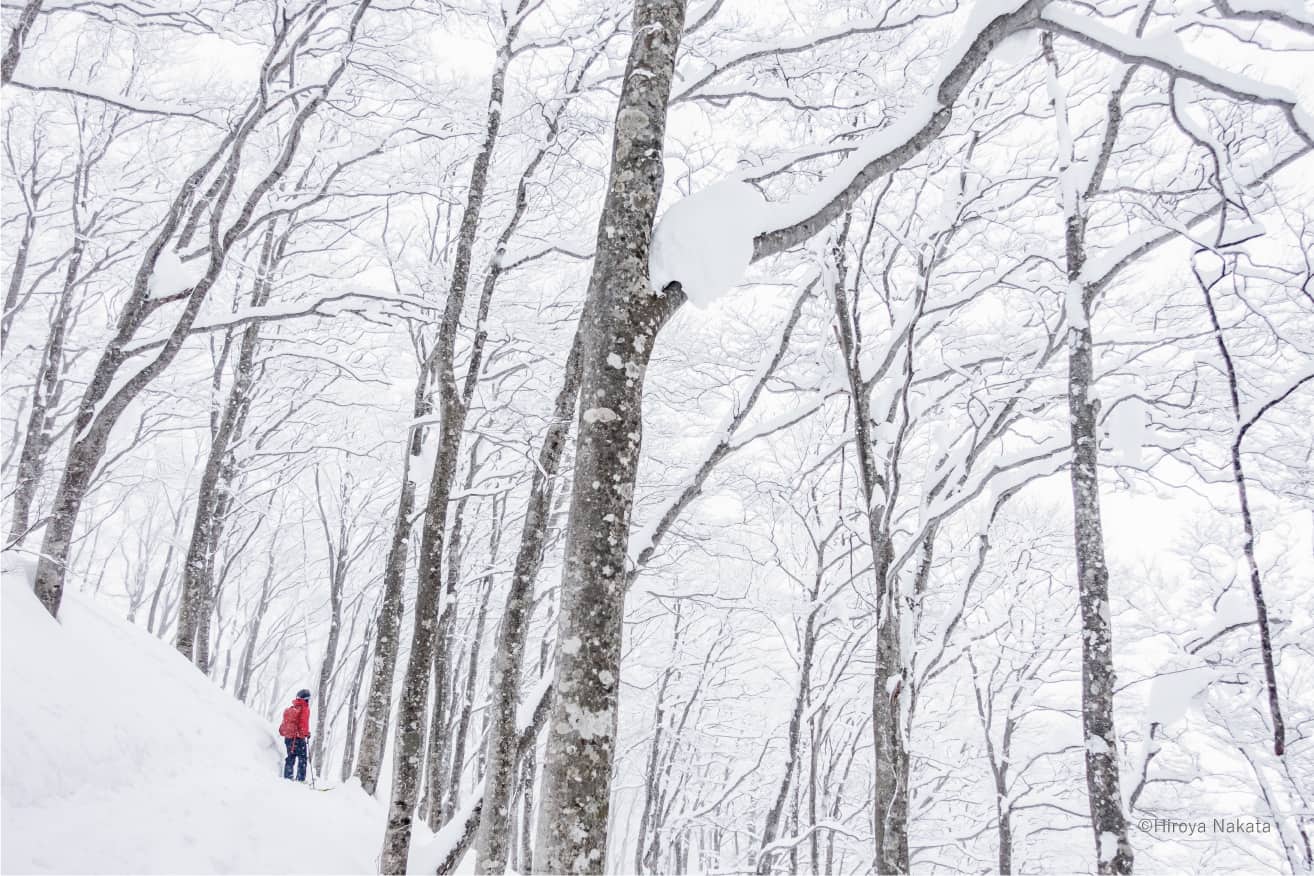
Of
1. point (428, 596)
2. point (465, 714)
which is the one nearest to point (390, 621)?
point (428, 596)

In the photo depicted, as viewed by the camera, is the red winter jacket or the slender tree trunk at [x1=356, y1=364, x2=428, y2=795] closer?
the slender tree trunk at [x1=356, y1=364, x2=428, y2=795]

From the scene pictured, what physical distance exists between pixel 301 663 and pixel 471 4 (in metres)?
37.2

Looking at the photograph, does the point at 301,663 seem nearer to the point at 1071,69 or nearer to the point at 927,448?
the point at 927,448

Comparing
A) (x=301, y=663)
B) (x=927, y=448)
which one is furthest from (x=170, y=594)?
(x=927, y=448)

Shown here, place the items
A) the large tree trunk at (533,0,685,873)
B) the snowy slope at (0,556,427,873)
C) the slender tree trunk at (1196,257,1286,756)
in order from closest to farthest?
the large tree trunk at (533,0,685,873)
the slender tree trunk at (1196,257,1286,756)
the snowy slope at (0,556,427,873)

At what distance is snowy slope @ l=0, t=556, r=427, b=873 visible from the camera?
4520 mm

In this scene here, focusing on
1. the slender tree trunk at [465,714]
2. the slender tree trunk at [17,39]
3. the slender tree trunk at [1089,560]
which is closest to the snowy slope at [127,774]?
the slender tree trunk at [17,39]

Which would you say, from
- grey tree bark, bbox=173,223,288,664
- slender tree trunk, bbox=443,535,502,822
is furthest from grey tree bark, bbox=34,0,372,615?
slender tree trunk, bbox=443,535,502,822

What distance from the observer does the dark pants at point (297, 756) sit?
9.48 m

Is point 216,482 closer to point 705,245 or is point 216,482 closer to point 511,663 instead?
point 511,663

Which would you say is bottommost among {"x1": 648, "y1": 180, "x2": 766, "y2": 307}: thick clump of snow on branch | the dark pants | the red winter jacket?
the dark pants

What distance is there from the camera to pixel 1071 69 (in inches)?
290

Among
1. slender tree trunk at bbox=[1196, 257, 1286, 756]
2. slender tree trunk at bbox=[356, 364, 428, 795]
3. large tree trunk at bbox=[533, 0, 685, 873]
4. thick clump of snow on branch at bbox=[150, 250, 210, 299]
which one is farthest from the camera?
slender tree trunk at bbox=[356, 364, 428, 795]

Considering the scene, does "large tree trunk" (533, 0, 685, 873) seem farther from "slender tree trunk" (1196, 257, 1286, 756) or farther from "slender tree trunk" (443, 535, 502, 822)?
"slender tree trunk" (443, 535, 502, 822)
